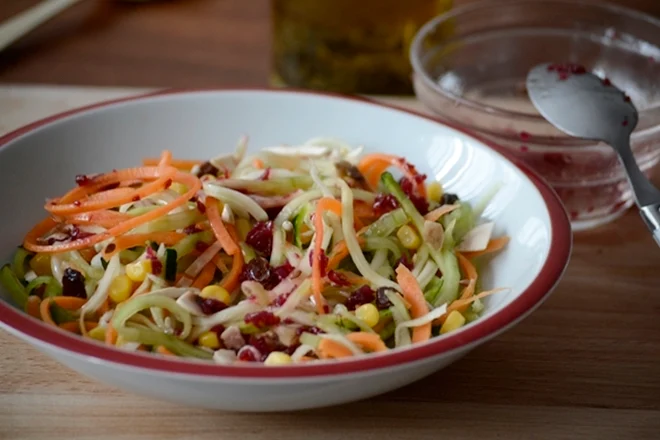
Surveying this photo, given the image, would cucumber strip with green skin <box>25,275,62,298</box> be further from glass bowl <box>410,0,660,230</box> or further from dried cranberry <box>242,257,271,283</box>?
glass bowl <box>410,0,660,230</box>

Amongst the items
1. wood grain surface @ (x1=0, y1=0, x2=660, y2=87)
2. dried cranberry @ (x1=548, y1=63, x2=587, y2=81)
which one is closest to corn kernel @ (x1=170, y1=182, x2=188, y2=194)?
dried cranberry @ (x1=548, y1=63, x2=587, y2=81)

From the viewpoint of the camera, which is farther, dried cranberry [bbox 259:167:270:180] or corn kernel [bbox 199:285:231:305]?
dried cranberry [bbox 259:167:270:180]

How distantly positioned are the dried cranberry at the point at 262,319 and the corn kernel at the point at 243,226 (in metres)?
Result: 0.23

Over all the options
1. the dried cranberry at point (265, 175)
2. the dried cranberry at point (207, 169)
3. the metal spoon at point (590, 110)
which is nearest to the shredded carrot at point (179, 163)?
the dried cranberry at point (207, 169)

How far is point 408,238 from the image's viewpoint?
148cm

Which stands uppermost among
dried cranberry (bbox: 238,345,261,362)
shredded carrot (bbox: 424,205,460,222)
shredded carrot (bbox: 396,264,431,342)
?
dried cranberry (bbox: 238,345,261,362)

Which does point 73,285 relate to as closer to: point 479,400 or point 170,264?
point 170,264

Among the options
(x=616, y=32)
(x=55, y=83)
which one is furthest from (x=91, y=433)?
(x=616, y=32)

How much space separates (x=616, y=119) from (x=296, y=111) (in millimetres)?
732

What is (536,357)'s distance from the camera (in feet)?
4.68

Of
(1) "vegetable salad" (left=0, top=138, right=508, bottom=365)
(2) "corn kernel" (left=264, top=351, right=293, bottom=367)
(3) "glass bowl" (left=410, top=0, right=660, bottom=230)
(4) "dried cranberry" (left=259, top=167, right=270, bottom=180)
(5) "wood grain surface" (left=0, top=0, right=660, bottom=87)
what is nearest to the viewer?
(2) "corn kernel" (left=264, top=351, right=293, bottom=367)

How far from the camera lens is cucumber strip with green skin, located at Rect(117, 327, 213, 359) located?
3.91 ft

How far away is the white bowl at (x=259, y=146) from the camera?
3.38ft

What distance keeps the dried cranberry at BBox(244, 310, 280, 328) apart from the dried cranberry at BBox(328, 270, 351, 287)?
0.13 meters
